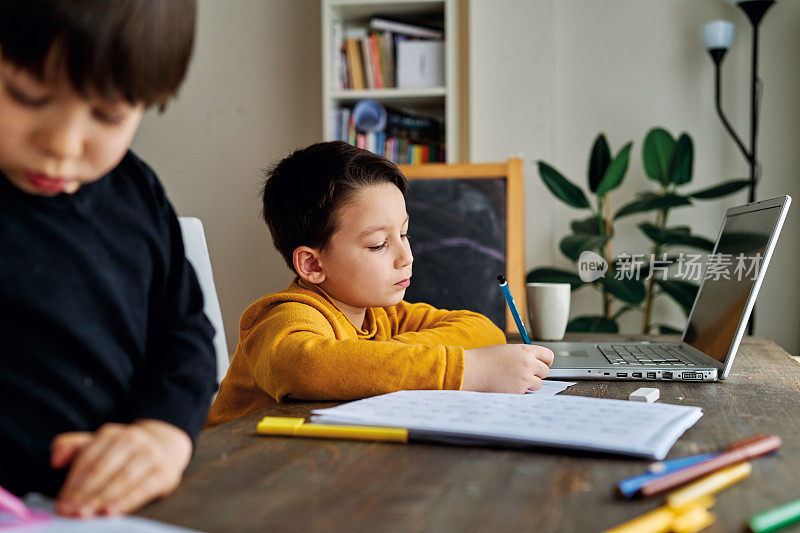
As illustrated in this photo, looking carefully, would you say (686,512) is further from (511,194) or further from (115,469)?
(511,194)

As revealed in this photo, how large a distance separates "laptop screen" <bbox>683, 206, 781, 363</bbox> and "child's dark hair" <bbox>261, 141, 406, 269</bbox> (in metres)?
0.54

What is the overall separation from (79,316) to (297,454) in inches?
8.3

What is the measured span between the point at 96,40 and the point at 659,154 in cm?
→ 254

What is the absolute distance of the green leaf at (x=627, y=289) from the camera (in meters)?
2.51

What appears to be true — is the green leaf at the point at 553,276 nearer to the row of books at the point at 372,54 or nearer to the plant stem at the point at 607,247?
the plant stem at the point at 607,247

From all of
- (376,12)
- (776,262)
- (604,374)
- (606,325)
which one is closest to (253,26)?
(376,12)

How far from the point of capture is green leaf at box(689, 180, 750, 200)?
2.62 metres

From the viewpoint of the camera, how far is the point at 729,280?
1163mm

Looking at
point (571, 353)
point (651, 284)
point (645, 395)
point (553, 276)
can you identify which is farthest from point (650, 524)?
point (651, 284)

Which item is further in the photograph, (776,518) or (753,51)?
(753,51)

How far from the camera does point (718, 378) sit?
99 centimetres

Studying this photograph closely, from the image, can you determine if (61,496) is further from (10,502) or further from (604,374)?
(604,374)

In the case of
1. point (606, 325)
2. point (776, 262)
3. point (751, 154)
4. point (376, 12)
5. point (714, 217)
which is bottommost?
point (606, 325)

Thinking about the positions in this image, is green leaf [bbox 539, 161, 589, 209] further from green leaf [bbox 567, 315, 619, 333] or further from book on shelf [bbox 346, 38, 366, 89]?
book on shelf [bbox 346, 38, 366, 89]
